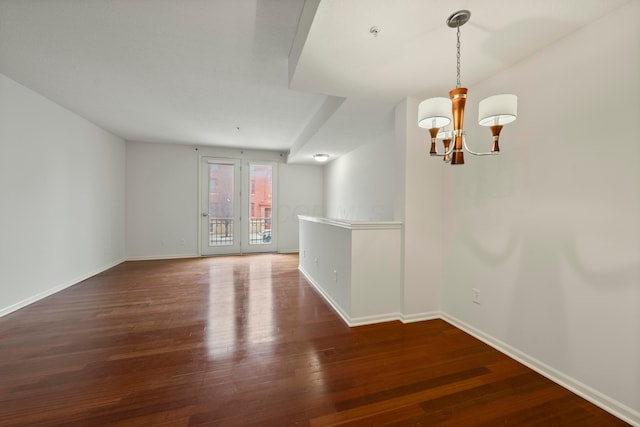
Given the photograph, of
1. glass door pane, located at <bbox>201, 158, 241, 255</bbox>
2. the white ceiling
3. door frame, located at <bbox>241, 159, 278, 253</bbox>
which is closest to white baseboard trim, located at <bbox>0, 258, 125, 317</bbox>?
glass door pane, located at <bbox>201, 158, 241, 255</bbox>

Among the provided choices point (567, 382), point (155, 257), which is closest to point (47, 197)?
point (155, 257)

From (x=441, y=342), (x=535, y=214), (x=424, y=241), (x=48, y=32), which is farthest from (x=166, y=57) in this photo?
(x=441, y=342)

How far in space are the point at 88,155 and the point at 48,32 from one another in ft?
9.15

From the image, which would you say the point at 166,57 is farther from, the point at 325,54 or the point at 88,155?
the point at 88,155

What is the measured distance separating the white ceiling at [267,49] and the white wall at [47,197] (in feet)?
1.29

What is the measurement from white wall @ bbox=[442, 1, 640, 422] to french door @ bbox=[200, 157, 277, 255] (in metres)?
5.23

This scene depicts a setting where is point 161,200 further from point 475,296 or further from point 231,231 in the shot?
point 475,296

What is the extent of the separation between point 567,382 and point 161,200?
23.1 ft

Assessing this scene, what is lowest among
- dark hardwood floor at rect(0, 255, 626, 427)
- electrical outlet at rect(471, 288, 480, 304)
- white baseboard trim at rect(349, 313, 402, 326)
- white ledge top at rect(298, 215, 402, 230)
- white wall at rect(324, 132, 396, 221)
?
dark hardwood floor at rect(0, 255, 626, 427)

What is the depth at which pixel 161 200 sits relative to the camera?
5.79m

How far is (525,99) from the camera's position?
1.92 meters

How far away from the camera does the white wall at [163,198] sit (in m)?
5.62

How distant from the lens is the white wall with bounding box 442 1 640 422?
55.9 inches

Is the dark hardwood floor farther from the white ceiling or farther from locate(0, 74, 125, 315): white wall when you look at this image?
the white ceiling
